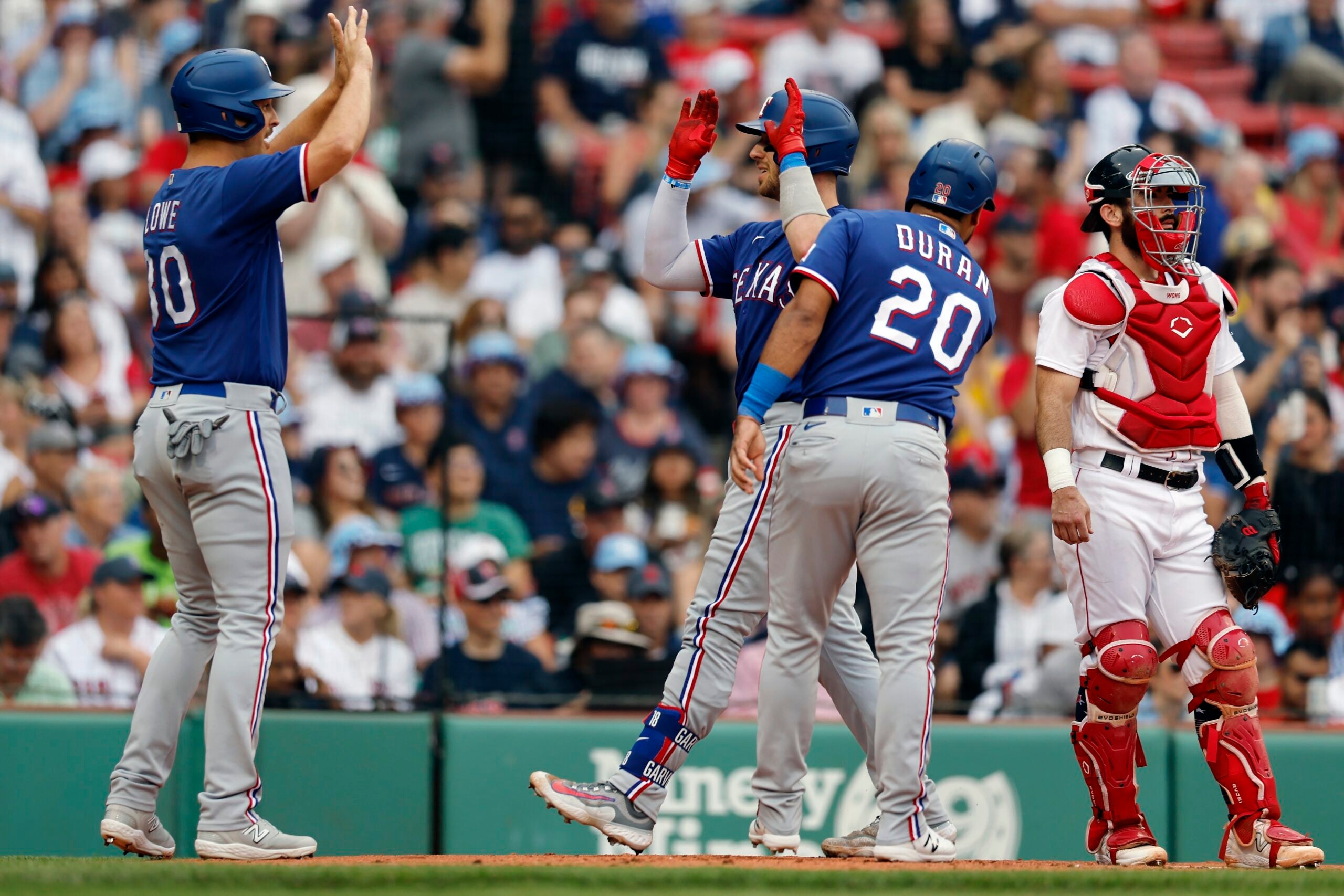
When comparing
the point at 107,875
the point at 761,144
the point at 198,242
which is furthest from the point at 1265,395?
the point at 107,875

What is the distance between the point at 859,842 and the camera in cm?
522

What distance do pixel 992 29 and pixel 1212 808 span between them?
675 centimetres

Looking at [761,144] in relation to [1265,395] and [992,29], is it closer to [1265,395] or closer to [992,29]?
[1265,395]

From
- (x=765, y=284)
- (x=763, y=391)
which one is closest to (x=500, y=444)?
(x=765, y=284)

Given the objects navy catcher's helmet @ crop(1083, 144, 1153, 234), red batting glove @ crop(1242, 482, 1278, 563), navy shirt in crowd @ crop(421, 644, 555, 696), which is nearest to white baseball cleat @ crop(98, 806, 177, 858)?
navy shirt in crowd @ crop(421, 644, 555, 696)

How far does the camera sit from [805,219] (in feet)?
16.2

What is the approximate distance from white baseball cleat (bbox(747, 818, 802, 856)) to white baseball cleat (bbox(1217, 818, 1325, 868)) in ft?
4.23

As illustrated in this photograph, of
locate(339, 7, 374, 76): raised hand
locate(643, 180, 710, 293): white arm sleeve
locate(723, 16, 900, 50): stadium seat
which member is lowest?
locate(643, 180, 710, 293): white arm sleeve

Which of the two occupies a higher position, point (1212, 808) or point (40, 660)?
point (40, 660)

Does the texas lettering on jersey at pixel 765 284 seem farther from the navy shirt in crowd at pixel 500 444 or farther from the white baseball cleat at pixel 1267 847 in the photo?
the navy shirt in crowd at pixel 500 444

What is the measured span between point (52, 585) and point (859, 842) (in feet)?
12.6

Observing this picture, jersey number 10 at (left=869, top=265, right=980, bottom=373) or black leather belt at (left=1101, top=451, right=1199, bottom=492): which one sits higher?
jersey number 10 at (left=869, top=265, right=980, bottom=373)

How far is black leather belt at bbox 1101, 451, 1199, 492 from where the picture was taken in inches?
199

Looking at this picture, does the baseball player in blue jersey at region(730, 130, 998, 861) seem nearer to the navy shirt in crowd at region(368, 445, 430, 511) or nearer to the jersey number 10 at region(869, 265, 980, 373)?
the jersey number 10 at region(869, 265, 980, 373)
